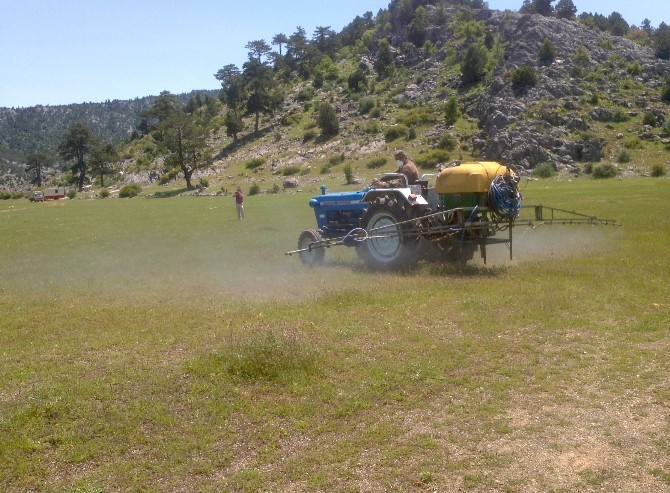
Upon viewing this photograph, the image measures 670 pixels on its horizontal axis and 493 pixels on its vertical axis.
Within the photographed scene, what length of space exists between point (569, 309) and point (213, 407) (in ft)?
18.9

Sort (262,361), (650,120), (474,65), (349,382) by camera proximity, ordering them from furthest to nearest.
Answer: (474,65) → (650,120) → (262,361) → (349,382)

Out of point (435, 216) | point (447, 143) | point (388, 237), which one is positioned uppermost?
point (447, 143)

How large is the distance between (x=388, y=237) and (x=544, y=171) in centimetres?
4593

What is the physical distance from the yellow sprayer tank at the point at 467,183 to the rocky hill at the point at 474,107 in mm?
47089

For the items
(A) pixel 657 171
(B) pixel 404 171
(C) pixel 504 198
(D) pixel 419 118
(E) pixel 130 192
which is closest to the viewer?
(C) pixel 504 198

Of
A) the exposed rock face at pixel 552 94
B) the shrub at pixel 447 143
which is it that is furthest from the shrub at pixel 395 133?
the exposed rock face at pixel 552 94

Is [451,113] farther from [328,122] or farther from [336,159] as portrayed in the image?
[328,122]

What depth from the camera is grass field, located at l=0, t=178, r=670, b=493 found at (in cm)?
549

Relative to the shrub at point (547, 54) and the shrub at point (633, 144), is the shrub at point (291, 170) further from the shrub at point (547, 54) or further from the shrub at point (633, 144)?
the shrub at point (547, 54)

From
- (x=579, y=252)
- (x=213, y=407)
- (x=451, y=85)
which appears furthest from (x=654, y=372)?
(x=451, y=85)

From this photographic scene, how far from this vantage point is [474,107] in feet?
256

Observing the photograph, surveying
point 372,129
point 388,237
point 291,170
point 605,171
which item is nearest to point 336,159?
point 291,170

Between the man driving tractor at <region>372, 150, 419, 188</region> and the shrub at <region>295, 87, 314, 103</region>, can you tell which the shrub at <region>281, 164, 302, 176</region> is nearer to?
the shrub at <region>295, 87, 314, 103</region>

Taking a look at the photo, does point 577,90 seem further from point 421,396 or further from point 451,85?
point 421,396
